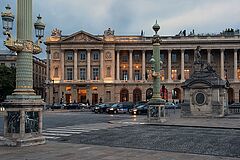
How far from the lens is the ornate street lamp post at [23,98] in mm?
14867

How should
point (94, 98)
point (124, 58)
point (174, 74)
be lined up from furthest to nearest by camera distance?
point (124, 58), point (174, 74), point (94, 98)

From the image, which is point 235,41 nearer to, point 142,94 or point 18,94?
point 142,94

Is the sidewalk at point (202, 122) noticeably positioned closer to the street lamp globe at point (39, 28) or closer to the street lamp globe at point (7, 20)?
the street lamp globe at point (39, 28)

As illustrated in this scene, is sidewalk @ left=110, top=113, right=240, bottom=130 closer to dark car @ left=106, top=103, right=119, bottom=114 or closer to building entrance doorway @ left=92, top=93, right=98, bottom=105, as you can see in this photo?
dark car @ left=106, top=103, right=119, bottom=114

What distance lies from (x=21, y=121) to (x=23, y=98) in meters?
0.95

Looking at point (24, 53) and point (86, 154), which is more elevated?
point (24, 53)

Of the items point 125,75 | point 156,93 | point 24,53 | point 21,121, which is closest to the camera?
point 21,121

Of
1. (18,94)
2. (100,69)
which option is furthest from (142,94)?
(18,94)

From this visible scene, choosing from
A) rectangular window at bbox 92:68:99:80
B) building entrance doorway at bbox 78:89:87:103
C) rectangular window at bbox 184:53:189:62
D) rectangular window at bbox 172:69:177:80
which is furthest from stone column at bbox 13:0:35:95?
rectangular window at bbox 184:53:189:62

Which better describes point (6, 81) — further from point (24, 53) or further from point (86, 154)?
point (86, 154)

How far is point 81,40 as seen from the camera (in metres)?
104

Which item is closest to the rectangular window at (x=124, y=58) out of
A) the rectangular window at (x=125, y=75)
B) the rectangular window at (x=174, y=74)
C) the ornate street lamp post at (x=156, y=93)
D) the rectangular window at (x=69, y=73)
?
the rectangular window at (x=125, y=75)

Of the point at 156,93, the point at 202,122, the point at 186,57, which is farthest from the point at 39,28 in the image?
the point at 186,57

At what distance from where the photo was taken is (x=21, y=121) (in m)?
14.9
